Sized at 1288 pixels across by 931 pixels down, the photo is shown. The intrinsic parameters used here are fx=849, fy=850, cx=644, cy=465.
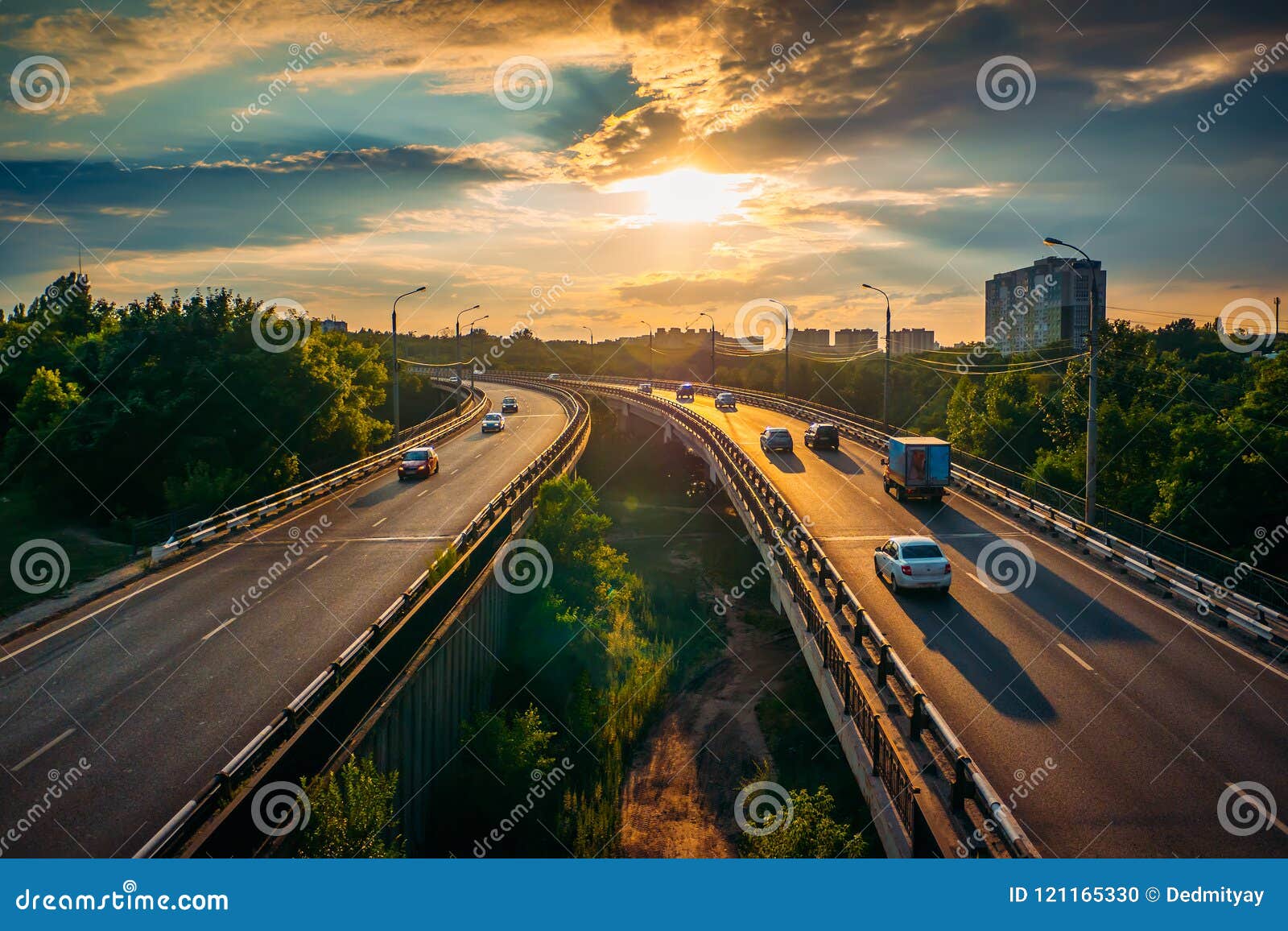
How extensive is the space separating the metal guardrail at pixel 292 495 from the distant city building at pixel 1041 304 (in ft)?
180

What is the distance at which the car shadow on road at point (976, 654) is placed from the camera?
1501cm

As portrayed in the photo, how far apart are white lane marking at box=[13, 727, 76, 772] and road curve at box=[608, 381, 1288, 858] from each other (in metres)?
14.7

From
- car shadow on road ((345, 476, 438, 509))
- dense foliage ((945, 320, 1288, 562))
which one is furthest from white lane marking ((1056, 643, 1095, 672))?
car shadow on road ((345, 476, 438, 509))

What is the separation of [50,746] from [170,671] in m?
3.19

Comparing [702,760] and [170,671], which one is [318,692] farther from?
[702,760]

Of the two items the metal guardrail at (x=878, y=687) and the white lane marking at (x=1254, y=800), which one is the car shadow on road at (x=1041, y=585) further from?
the white lane marking at (x=1254, y=800)

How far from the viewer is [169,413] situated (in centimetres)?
3988

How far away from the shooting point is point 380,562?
2589 centimetres

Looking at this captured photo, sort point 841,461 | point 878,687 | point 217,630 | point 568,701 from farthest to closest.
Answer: point 841,461 → point 568,701 → point 217,630 → point 878,687

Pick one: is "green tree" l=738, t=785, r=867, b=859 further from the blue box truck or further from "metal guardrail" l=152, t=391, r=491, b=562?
"metal guardrail" l=152, t=391, r=491, b=562

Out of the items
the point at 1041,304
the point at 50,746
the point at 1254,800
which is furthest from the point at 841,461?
the point at 1041,304

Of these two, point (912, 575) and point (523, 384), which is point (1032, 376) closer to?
point (912, 575)

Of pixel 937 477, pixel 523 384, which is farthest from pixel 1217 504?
pixel 523 384

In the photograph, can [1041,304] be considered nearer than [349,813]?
No
